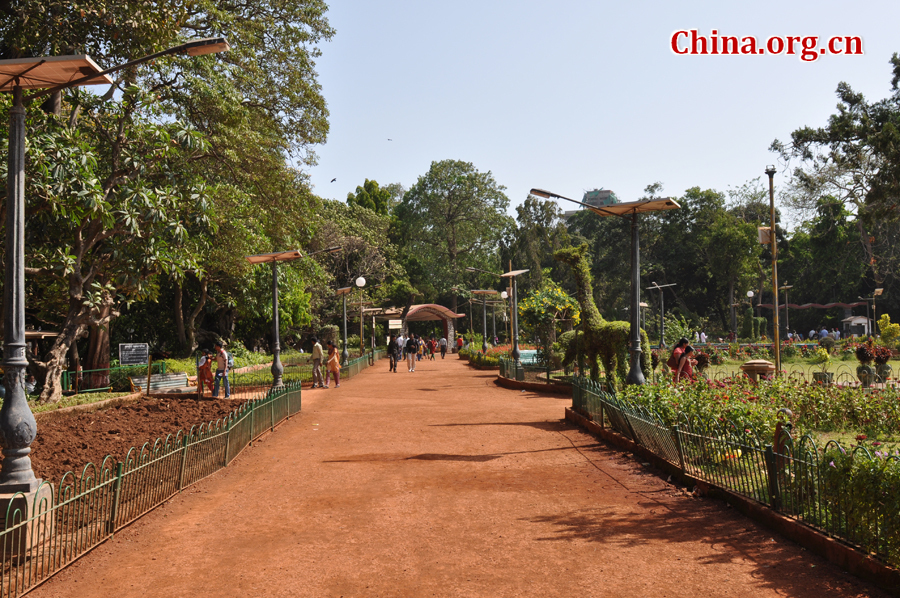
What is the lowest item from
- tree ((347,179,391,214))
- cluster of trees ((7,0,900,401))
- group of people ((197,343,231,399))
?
group of people ((197,343,231,399))

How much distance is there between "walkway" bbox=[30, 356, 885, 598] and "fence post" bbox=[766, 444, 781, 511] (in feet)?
1.05

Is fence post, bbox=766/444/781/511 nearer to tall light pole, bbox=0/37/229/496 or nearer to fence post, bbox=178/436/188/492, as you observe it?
fence post, bbox=178/436/188/492

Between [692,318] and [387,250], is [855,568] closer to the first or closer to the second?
[387,250]

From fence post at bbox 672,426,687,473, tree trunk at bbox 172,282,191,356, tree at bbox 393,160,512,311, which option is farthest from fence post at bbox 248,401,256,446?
tree at bbox 393,160,512,311

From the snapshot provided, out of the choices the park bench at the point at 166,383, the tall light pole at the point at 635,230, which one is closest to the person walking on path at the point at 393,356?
the park bench at the point at 166,383

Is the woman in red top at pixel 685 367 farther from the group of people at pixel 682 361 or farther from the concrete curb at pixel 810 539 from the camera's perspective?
the concrete curb at pixel 810 539

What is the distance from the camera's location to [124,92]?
14820mm

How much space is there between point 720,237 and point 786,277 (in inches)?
407

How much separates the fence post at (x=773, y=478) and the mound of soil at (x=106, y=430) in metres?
7.41

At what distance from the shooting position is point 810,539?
5512mm

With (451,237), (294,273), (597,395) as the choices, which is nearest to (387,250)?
(451,237)

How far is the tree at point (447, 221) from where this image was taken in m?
59.1

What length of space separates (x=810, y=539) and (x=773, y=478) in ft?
2.54

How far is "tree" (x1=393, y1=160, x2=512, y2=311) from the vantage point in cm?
5906
